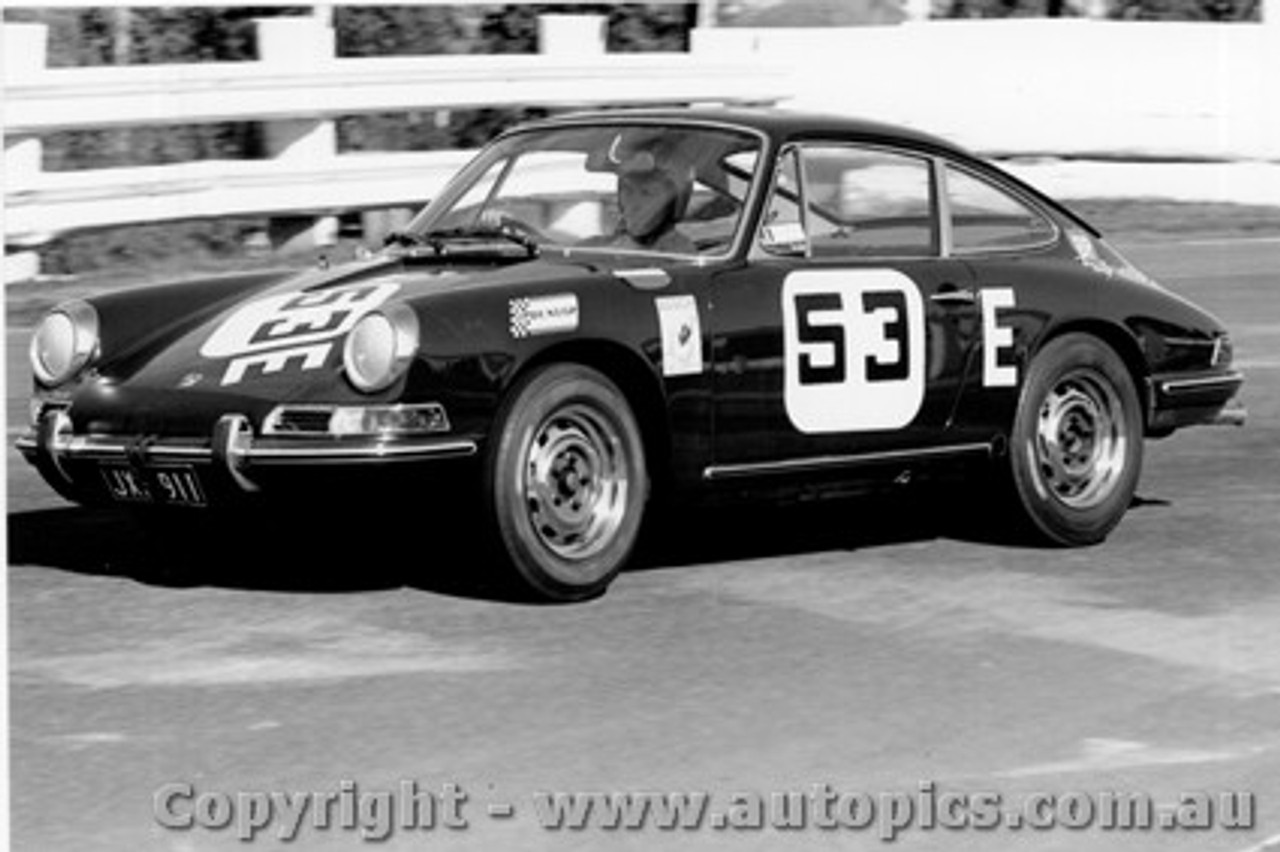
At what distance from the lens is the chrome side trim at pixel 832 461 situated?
838 centimetres

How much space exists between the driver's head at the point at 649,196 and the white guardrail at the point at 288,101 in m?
6.68

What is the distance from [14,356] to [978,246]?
19.9 feet

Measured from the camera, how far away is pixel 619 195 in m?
8.82

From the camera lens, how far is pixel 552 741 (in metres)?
6.45

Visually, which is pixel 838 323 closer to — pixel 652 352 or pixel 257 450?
pixel 652 352

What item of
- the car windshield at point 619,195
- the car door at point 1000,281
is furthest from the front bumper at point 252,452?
the car door at point 1000,281

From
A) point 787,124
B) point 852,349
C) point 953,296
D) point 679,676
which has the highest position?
point 787,124

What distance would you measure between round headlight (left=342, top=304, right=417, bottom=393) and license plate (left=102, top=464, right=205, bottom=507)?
0.52 meters

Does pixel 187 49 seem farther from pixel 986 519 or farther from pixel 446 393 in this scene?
pixel 446 393

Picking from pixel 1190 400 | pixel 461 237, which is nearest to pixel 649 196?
pixel 461 237

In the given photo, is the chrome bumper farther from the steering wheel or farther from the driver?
the steering wheel

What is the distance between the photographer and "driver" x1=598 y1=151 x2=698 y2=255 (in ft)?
28.3

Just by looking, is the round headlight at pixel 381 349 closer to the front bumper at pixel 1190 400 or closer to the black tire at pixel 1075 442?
the black tire at pixel 1075 442

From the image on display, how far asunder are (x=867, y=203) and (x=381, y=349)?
6.35ft
